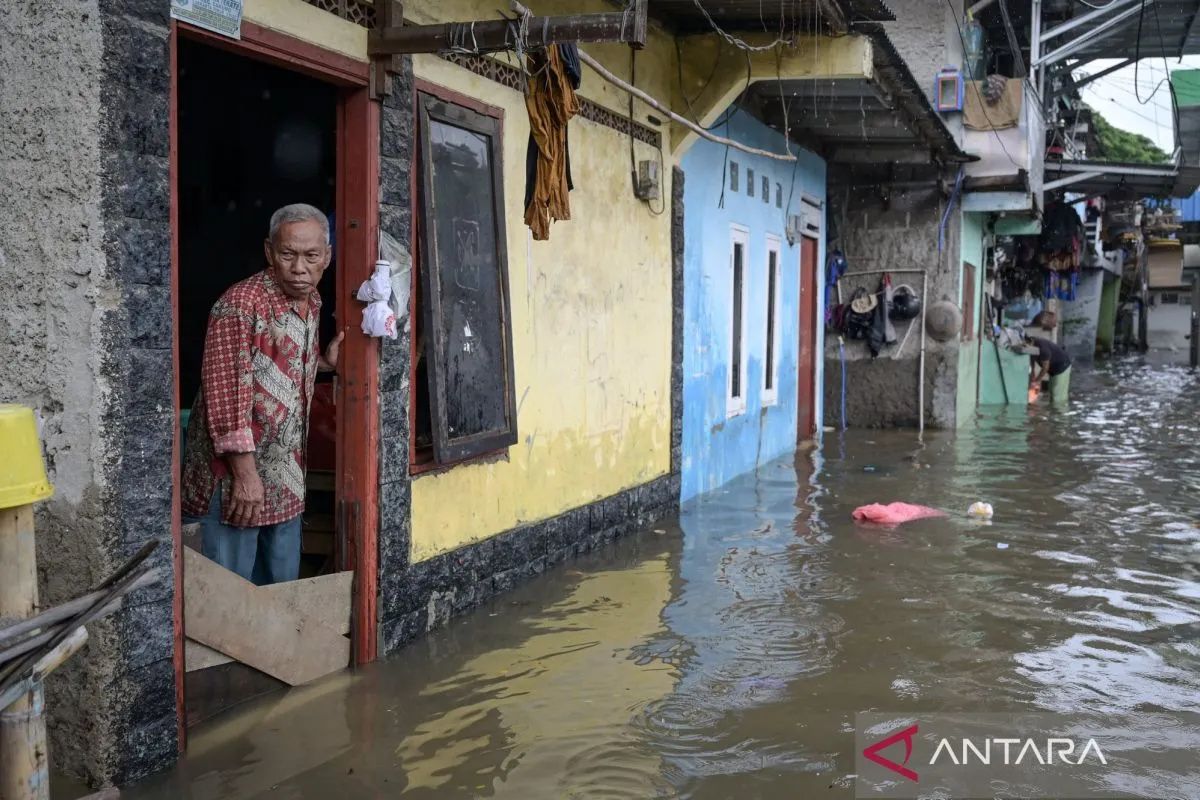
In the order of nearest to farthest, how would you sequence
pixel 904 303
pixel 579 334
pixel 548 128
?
1. pixel 548 128
2. pixel 579 334
3. pixel 904 303

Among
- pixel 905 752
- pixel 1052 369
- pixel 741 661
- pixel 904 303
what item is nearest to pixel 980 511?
pixel 741 661

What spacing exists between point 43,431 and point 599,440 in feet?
14.3

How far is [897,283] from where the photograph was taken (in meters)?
15.6

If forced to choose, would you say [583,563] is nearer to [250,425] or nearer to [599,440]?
[599,440]

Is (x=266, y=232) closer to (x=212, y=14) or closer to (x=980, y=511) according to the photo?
(x=212, y=14)

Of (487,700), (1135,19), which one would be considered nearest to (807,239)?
(1135,19)

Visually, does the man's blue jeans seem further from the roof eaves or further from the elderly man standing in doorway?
the roof eaves

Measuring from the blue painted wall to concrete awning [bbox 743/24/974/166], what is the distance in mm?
277

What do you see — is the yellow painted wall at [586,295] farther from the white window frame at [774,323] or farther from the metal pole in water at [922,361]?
the metal pole in water at [922,361]

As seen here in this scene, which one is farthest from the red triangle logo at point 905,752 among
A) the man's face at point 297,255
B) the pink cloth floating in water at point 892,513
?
the pink cloth floating in water at point 892,513

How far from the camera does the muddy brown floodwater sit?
160 inches

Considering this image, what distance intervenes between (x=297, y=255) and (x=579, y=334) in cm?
294

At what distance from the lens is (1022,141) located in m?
14.6

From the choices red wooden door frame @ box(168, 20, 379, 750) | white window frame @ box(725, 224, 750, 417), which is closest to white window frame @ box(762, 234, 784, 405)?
white window frame @ box(725, 224, 750, 417)
